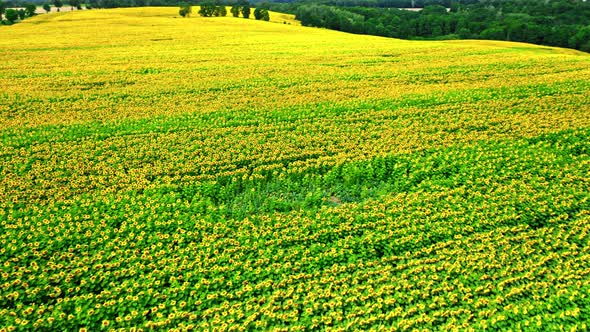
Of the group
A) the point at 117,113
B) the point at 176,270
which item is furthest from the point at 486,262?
the point at 117,113

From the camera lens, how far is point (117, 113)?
68.7ft

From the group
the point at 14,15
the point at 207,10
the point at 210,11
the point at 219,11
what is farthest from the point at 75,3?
the point at 219,11

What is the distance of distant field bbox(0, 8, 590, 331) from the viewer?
9164 millimetres

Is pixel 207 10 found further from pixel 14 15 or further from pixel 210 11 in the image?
pixel 14 15

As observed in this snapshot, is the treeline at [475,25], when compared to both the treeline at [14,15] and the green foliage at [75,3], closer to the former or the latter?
the treeline at [14,15]

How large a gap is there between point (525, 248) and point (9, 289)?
42.4 ft

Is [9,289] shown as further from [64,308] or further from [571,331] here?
[571,331]

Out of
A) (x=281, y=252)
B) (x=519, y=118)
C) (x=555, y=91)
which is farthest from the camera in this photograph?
(x=555, y=91)

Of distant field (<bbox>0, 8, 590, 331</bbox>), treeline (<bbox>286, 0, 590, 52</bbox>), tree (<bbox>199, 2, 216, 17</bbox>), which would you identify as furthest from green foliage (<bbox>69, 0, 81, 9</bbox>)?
distant field (<bbox>0, 8, 590, 331</bbox>)

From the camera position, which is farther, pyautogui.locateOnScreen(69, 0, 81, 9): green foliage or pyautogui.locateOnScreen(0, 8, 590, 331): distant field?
pyautogui.locateOnScreen(69, 0, 81, 9): green foliage

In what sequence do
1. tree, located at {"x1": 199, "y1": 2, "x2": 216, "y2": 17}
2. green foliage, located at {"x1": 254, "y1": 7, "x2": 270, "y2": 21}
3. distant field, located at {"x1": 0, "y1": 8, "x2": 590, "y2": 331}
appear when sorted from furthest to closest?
tree, located at {"x1": 199, "y1": 2, "x2": 216, "y2": 17} → green foliage, located at {"x1": 254, "y1": 7, "x2": 270, "y2": 21} → distant field, located at {"x1": 0, "y1": 8, "x2": 590, "y2": 331}

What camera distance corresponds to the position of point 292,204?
13305 mm

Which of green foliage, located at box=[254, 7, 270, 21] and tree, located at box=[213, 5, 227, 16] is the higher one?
tree, located at box=[213, 5, 227, 16]

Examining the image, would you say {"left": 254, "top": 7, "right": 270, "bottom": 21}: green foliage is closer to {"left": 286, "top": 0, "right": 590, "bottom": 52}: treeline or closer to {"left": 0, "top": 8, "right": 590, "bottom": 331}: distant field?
{"left": 286, "top": 0, "right": 590, "bottom": 52}: treeline
